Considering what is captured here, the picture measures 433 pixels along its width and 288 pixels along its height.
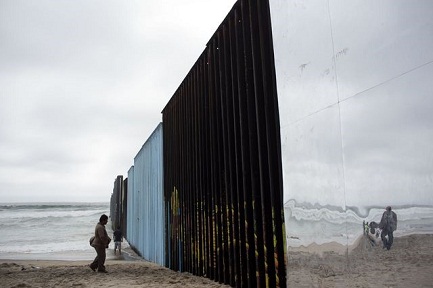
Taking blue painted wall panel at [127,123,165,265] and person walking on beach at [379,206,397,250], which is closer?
person walking on beach at [379,206,397,250]

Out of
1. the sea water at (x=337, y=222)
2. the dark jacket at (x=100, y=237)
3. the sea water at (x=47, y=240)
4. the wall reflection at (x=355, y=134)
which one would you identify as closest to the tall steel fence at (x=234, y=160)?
the sea water at (x=337, y=222)

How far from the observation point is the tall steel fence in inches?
171

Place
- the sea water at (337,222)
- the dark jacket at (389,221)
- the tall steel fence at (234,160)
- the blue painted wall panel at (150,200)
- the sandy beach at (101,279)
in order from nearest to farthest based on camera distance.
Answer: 1. the sea water at (337,222)
2. the dark jacket at (389,221)
3. the tall steel fence at (234,160)
4. the sandy beach at (101,279)
5. the blue painted wall panel at (150,200)

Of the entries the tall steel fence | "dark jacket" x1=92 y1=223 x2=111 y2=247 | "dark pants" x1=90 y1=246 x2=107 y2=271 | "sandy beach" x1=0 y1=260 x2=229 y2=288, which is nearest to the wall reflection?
the tall steel fence

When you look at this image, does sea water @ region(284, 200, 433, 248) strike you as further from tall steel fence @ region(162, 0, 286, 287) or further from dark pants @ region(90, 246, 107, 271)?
dark pants @ region(90, 246, 107, 271)

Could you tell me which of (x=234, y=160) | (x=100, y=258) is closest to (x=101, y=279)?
(x=100, y=258)

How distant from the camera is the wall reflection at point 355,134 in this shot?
2404mm

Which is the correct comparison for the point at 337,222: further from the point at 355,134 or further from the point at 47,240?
the point at 47,240

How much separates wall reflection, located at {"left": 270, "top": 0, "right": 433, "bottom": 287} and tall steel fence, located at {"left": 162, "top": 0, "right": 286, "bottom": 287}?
380 mm

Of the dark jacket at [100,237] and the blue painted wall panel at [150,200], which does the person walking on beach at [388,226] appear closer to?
the blue painted wall panel at [150,200]

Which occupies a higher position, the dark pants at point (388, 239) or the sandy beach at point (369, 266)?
the dark pants at point (388, 239)

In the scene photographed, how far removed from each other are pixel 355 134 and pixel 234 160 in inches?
106

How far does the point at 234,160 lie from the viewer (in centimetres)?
544

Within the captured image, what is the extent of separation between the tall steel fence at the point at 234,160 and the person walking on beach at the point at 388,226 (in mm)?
1540
